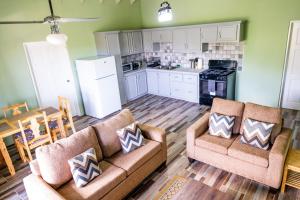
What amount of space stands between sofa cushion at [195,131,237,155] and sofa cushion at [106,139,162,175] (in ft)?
2.20

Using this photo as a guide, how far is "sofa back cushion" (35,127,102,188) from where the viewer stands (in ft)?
8.39

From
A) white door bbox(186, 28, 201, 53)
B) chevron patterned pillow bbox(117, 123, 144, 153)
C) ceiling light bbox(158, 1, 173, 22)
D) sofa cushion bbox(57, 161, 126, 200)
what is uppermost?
ceiling light bbox(158, 1, 173, 22)

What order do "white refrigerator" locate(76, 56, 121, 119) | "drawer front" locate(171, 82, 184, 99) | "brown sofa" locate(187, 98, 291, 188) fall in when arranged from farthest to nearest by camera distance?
"drawer front" locate(171, 82, 184, 99), "white refrigerator" locate(76, 56, 121, 119), "brown sofa" locate(187, 98, 291, 188)

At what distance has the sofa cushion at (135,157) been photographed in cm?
295

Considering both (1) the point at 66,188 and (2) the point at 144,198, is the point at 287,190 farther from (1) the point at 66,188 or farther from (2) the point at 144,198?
(1) the point at 66,188

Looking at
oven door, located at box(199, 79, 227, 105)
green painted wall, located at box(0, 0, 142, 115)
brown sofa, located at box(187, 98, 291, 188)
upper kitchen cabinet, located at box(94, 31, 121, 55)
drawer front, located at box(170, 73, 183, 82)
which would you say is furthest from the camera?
drawer front, located at box(170, 73, 183, 82)

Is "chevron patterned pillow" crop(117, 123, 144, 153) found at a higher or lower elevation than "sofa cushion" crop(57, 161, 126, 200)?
higher

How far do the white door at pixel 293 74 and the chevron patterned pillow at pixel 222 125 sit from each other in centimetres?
293

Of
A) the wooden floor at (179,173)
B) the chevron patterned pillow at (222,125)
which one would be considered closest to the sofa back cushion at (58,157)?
the wooden floor at (179,173)

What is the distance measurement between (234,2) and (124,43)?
129 inches

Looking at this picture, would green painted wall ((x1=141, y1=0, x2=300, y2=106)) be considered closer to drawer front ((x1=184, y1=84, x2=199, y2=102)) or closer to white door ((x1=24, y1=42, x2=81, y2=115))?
drawer front ((x1=184, y1=84, x2=199, y2=102))

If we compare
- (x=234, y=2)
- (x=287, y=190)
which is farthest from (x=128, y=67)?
(x=287, y=190)

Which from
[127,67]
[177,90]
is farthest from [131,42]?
[177,90]

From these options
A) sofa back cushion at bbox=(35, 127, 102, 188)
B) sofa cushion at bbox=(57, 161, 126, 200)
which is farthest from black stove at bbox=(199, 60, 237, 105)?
sofa back cushion at bbox=(35, 127, 102, 188)
